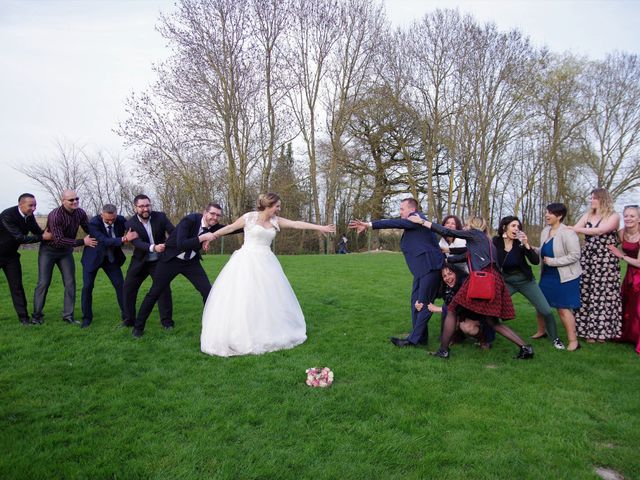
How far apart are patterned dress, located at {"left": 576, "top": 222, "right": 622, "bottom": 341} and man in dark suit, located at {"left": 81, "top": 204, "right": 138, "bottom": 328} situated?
749 cm

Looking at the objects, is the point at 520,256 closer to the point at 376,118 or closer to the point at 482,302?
the point at 482,302

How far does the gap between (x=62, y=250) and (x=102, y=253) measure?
2.39ft

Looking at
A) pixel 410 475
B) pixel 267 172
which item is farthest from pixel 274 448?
pixel 267 172

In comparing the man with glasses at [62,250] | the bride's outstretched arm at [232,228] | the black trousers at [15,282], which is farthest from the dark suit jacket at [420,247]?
the black trousers at [15,282]

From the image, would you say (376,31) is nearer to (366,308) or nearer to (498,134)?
(498,134)

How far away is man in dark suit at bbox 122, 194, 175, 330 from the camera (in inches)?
289

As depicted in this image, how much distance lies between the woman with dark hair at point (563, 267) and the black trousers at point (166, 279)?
5437 millimetres

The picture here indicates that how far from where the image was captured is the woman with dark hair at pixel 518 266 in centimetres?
660

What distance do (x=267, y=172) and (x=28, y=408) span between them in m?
29.8

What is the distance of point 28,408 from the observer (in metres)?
4.27

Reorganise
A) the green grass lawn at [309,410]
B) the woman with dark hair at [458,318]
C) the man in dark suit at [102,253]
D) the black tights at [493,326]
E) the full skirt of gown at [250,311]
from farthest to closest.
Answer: the man in dark suit at [102,253] < the woman with dark hair at [458,318] < the full skirt of gown at [250,311] < the black tights at [493,326] < the green grass lawn at [309,410]

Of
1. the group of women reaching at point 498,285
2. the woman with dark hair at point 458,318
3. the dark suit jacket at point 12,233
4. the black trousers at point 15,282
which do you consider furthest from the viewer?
the black trousers at point 15,282

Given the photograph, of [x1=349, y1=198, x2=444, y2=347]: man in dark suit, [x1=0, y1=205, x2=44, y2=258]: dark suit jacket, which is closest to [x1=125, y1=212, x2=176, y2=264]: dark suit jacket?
[x1=0, y1=205, x2=44, y2=258]: dark suit jacket

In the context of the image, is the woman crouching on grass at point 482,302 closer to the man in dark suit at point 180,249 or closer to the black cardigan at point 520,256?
the black cardigan at point 520,256
